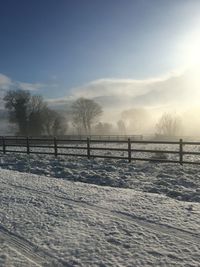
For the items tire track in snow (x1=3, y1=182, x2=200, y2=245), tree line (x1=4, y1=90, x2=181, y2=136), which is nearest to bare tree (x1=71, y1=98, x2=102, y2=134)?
tree line (x1=4, y1=90, x2=181, y2=136)

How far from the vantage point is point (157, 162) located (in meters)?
15.6

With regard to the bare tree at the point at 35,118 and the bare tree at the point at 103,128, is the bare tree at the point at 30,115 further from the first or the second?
the bare tree at the point at 103,128

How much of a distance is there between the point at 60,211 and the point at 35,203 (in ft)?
3.21

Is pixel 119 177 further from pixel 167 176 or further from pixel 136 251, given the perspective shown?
pixel 136 251

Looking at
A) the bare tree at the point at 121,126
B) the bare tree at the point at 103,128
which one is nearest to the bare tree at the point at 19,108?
the bare tree at the point at 103,128

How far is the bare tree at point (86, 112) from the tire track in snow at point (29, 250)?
7592 cm

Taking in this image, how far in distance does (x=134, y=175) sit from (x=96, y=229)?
6377mm

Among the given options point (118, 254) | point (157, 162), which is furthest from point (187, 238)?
point (157, 162)

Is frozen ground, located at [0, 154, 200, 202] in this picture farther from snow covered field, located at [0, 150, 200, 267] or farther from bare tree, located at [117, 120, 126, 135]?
bare tree, located at [117, 120, 126, 135]

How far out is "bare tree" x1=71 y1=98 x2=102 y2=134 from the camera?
82.0 metres

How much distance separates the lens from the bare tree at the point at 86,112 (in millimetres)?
82000

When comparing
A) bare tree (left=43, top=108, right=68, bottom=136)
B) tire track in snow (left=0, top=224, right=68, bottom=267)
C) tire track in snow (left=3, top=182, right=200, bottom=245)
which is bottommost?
tire track in snow (left=0, top=224, right=68, bottom=267)

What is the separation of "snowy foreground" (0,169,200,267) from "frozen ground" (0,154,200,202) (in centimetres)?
85

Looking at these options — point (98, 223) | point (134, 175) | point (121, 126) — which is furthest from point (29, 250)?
point (121, 126)
